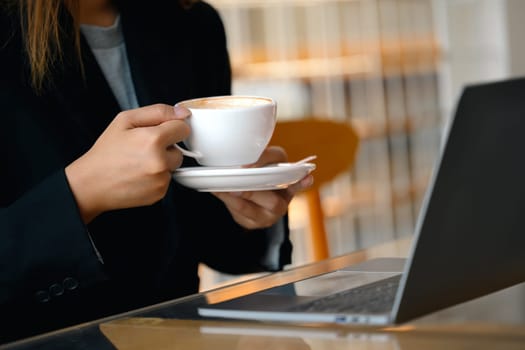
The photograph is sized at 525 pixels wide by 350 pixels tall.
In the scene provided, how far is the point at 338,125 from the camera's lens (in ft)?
4.58

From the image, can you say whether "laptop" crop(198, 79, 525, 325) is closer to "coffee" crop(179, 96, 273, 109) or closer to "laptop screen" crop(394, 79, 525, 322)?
"laptop screen" crop(394, 79, 525, 322)

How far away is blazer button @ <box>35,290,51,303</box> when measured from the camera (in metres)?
0.81

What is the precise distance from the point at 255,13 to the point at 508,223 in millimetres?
2607

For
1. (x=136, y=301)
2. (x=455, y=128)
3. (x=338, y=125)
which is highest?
(x=455, y=128)

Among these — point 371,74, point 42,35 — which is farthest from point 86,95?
point 371,74

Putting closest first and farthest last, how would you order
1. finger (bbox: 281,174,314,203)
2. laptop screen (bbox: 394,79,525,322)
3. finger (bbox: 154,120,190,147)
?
laptop screen (bbox: 394,79,525,322), finger (bbox: 154,120,190,147), finger (bbox: 281,174,314,203)

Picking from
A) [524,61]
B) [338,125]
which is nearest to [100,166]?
[338,125]

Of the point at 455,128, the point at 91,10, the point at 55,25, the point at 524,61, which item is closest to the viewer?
the point at 455,128

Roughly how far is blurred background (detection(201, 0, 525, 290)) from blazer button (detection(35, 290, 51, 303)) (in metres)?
2.07

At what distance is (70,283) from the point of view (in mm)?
819

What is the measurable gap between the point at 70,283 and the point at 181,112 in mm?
205

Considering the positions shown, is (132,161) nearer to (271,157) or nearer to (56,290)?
(56,290)

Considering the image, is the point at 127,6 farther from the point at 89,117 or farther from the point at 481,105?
the point at 481,105

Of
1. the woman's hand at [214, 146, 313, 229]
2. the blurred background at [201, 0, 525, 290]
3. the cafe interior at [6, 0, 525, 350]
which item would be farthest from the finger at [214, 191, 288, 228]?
the blurred background at [201, 0, 525, 290]
